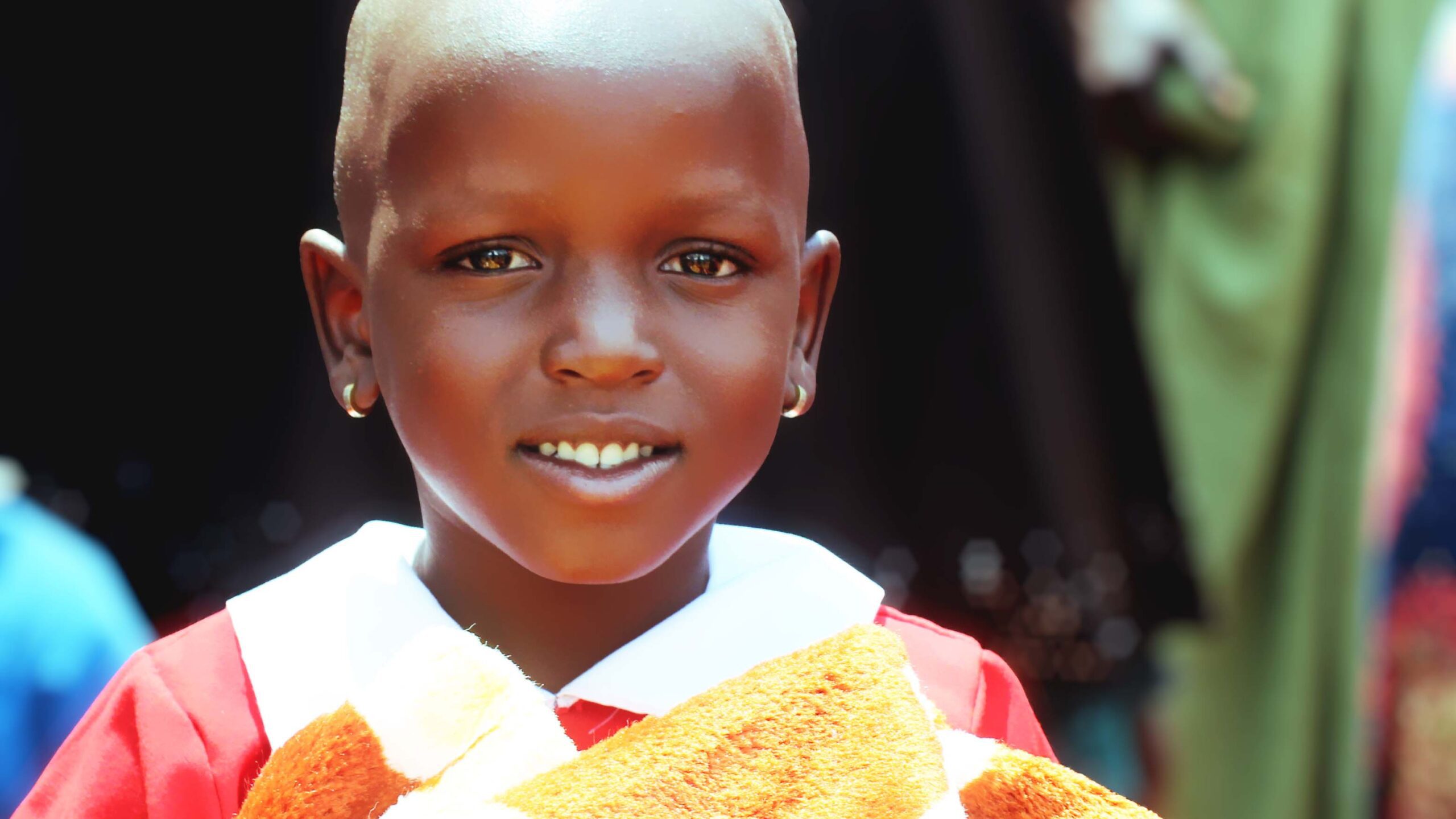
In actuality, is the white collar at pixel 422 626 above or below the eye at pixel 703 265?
below

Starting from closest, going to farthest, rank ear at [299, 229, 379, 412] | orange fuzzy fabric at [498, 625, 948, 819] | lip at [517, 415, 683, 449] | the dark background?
orange fuzzy fabric at [498, 625, 948, 819] → lip at [517, 415, 683, 449] → ear at [299, 229, 379, 412] → the dark background

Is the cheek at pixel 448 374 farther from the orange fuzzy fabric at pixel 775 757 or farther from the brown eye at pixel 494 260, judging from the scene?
the orange fuzzy fabric at pixel 775 757

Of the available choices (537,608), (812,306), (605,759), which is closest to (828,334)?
(812,306)

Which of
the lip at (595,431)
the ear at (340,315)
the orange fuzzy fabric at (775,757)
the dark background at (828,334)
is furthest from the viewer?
the dark background at (828,334)

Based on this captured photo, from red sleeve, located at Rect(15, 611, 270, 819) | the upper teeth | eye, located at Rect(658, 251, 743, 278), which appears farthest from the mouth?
red sleeve, located at Rect(15, 611, 270, 819)

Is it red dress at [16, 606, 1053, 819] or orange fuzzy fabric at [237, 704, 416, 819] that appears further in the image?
red dress at [16, 606, 1053, 819]

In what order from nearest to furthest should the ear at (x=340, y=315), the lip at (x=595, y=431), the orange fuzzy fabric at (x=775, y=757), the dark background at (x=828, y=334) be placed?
the orange fuzzy fabric at (x=775, y=757) < the lip at (x=595, y=431) < the ear at (x=340, y=315) < the dark background at (x=828, y=334)

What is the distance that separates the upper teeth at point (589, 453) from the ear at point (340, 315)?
149mm

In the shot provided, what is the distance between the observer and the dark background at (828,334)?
1.63 metres

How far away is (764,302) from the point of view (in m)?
0.87

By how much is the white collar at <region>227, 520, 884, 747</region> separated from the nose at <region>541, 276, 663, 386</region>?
190 millimetres

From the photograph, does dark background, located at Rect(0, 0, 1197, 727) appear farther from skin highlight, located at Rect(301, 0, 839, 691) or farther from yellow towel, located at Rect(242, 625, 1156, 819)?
yellow towel, located at Rect(242, 625, 1156, 819)

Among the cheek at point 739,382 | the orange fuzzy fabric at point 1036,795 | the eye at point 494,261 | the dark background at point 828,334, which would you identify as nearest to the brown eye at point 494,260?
the eye at point 494,261

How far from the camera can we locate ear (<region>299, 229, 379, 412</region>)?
35.6 inches
